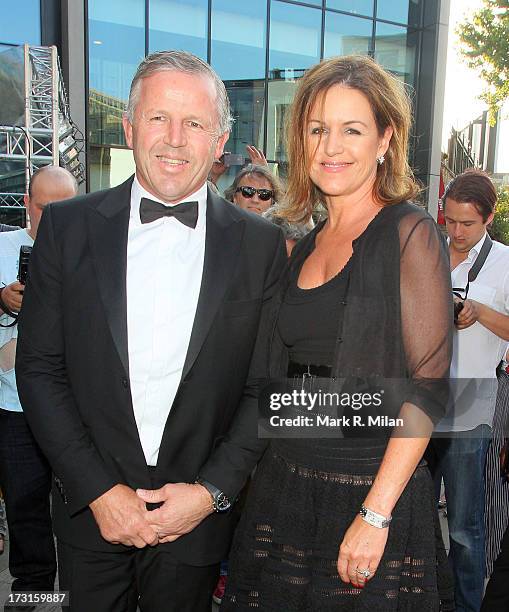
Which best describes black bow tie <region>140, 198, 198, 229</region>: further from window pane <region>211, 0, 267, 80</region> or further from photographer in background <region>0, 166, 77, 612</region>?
window pane <region>211, 0, 267, 80</region>

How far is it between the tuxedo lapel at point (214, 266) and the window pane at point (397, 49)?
14360mm

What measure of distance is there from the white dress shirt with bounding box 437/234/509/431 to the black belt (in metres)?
1.36

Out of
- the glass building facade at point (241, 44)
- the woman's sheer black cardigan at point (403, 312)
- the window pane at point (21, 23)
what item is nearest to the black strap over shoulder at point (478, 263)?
the woman's sheer black cardigan at point (403, 312)

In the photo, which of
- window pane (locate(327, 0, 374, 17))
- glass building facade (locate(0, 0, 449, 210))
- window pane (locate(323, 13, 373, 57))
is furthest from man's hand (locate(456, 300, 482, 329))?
window pane (locate(327, 0, 374, 17))

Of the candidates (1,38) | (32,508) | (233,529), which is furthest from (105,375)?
(1,38)

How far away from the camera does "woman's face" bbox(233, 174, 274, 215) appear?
13.4ft

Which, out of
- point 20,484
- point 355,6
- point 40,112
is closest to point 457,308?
point 20,484

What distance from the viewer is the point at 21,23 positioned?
10.4 meters

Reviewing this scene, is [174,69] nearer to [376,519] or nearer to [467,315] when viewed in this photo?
[376,519]

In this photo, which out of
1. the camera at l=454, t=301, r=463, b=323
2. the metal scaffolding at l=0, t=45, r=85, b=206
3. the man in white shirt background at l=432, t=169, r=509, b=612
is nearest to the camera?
the camera at l=454, t=301, r=463, b=323

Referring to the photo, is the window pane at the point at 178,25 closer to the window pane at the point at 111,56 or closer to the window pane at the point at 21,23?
the window pane at the point at 111,56

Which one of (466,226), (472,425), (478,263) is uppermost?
(466,226)

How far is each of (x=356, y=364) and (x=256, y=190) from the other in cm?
253

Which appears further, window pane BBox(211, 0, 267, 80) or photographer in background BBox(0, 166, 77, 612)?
window pane BBox(211, 0, 267, 80)
